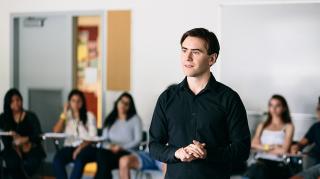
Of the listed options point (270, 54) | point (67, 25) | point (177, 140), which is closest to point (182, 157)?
point (177, 140)

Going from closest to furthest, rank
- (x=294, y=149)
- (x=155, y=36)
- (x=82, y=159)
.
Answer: (x=294, y=149), (x=82, y=159), (x=155, y=36)

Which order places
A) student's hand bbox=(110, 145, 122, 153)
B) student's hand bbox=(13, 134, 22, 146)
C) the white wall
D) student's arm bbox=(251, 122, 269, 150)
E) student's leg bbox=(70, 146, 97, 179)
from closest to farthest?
1. student's arm bbox=(251, 122, 269, 150)
2. student's leg bbox=(70, 146, 97, 179)
3. student's hand bbox=(110, 145, 122, 153)
4. student's hand bbox=(13, 134, 22, 146)
5. the white wall

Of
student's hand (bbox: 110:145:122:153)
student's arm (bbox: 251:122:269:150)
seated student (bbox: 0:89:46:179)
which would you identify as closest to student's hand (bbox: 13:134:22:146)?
seated student (bbox: 0:89:46:179)

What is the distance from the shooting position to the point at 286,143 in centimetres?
520

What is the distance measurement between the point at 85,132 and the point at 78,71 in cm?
→ 148

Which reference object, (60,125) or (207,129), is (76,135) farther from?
(207,129)

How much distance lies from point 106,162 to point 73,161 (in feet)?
1.50

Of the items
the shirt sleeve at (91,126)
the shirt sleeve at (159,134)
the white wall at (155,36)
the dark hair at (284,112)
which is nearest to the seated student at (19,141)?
the shirt sleeve at (91,126)

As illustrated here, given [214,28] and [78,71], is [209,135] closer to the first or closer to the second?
[214,28]

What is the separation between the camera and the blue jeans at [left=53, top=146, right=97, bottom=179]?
17.7 ft

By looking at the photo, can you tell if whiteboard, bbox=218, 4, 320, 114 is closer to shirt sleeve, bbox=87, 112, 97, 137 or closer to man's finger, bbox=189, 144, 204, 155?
shirt sleeve, bbox=87, 112, 97, 137

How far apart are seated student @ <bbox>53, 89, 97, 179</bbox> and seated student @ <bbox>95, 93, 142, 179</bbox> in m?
0.15

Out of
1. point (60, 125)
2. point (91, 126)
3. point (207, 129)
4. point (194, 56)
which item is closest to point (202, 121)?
point (207, 129)

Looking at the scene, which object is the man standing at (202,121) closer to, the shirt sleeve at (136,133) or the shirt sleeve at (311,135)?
the shirt sleeve at (311,135)
